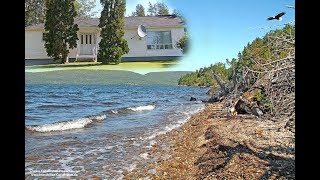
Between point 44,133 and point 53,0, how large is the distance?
27.5 ft

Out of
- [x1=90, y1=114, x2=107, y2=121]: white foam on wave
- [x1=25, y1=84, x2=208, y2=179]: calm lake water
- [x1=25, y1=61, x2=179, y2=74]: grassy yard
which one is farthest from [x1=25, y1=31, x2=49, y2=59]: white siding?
[x1=90, y1=114, x2=107, y2=121]: white foam on wave

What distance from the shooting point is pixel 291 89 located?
582cm

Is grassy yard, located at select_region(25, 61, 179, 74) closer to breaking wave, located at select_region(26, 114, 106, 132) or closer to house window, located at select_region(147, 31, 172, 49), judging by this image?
house window, located at select_region(147, 31, 172, 49)

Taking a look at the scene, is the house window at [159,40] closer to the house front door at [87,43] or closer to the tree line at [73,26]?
the tree line at [73,26]

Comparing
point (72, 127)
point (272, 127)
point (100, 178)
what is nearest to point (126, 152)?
point (100, 178)

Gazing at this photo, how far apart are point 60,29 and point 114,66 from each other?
1.64 ft

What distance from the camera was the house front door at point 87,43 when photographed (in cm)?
290

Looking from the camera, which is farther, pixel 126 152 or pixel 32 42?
pixel 126 152

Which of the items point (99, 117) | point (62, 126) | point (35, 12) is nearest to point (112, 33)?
point (35, 12)

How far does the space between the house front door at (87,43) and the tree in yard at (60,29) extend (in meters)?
0.08

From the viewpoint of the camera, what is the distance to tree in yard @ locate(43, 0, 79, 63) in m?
2.72

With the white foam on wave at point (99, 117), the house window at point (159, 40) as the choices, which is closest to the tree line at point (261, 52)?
the house window at point (159, 40)

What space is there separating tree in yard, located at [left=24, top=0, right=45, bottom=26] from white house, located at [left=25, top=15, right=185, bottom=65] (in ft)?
0.19
